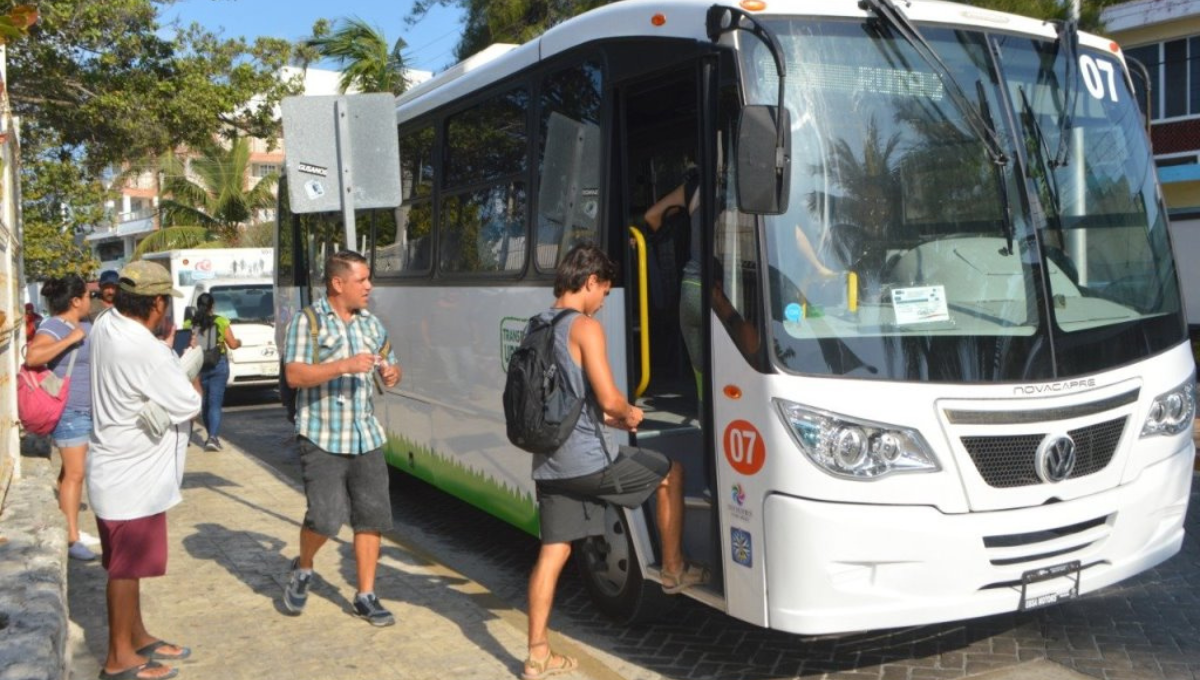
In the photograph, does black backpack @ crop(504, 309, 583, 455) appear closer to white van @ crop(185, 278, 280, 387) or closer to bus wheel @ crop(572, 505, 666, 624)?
bus wheel @ crop(572, 505, 666, 624)

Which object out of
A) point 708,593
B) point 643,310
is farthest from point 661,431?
point 708,593

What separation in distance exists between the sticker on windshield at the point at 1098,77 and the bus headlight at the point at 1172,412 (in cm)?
140

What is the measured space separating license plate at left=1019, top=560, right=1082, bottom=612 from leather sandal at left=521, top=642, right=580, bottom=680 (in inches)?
76.9

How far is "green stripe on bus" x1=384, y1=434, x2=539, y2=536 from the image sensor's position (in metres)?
6.79

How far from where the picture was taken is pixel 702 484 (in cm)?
565

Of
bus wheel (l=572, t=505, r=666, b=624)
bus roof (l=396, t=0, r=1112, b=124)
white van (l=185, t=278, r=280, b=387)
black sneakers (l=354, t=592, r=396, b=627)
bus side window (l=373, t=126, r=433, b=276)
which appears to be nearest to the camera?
bus roof (l=396, t=0, r=1112, b=124)

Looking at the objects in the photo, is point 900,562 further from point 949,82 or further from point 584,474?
point 949,82

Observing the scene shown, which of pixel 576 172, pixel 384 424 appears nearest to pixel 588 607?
pixel 576 172

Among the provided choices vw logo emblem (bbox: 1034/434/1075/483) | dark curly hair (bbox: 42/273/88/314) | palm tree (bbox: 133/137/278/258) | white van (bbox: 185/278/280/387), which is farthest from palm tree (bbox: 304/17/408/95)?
vw logo emblem (bbox: 1034/434/1075/483)

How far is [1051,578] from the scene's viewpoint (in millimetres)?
4703

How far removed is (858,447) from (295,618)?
3.31m

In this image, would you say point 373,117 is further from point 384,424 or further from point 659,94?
point 384,424

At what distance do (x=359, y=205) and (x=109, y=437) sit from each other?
101 inches

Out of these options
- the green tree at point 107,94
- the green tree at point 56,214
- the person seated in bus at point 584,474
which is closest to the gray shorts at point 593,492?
the person seated in bus at point 584,474
